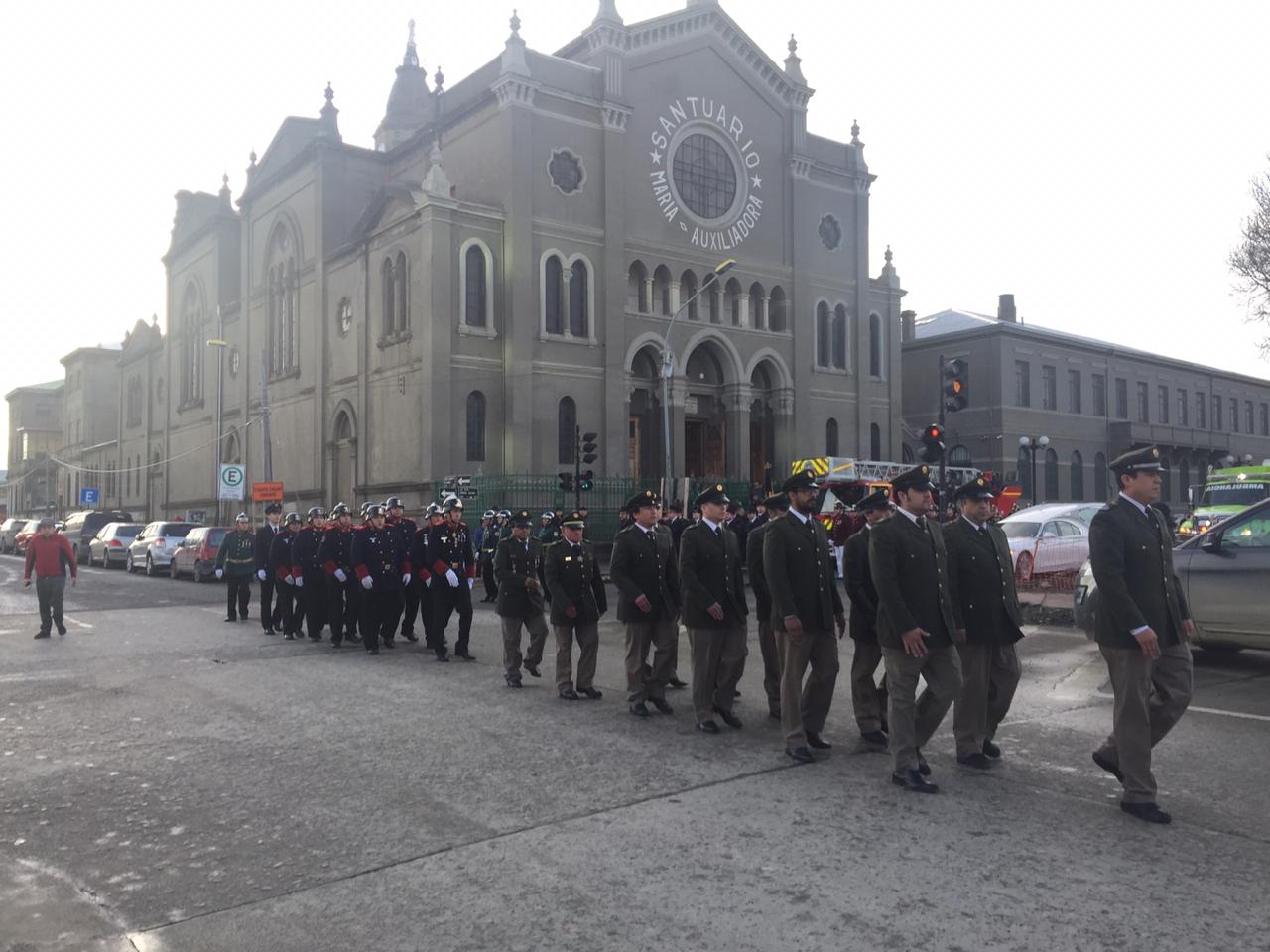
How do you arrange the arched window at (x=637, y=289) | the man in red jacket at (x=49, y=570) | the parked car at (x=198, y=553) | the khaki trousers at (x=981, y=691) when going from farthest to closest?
the arched window at (x=637, y=289) < the parked car at (x=198, y=553) < the man in red jacket at (x=49, y=570) < the khaki trousers at (x=981, y=691)

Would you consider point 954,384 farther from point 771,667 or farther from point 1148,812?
point 1148,812

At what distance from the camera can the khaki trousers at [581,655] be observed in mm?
9695

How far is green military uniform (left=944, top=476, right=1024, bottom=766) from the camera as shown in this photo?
6.95 metres

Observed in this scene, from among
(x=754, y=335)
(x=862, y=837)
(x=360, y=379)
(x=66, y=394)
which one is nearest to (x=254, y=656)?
(x=862, y=837)

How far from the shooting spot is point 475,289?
32.9 m

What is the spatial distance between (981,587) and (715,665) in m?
2.24

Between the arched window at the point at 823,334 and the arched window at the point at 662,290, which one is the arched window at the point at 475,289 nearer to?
the arched window at the point at 662,290

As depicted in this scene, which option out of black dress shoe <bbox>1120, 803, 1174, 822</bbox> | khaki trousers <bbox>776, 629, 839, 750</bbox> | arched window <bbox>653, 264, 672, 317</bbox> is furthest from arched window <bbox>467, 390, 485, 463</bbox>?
black dress shoe <bbox>1120, 803, 1174, 822</bbox>

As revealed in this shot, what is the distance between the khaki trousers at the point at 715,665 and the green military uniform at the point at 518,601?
2.61m

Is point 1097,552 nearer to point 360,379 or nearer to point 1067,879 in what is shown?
point 1067,879

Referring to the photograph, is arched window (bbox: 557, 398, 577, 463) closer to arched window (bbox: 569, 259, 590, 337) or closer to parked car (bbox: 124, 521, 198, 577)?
arched window (bbox: 569, 259, 590, 337)

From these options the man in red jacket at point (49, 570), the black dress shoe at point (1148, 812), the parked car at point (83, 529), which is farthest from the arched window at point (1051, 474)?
the black dress shoe at point (1148, 812)

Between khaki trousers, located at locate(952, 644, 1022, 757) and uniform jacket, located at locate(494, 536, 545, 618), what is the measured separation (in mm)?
4727

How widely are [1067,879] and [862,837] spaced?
1005mm
